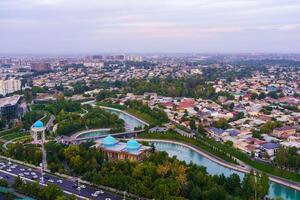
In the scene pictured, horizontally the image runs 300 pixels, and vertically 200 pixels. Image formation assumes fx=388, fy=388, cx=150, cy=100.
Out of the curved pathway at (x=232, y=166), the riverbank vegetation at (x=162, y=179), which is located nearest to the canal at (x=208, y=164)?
the curved pathway at (x=232, y=166)

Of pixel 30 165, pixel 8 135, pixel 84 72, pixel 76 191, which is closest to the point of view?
pixel 76 191

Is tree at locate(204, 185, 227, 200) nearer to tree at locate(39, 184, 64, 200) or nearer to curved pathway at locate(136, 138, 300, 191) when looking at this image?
curved pathway at locate(136, 138, 300, 191)

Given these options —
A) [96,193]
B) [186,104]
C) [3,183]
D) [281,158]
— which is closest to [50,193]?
[96,193]

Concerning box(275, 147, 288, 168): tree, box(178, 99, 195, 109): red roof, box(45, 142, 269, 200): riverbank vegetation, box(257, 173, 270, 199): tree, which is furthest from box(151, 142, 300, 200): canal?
box(178, 99, 195, 109): red roof

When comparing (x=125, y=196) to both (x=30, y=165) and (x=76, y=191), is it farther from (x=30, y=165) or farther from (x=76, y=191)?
(x=30, y=165)

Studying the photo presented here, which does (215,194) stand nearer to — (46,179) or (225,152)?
(46,179)

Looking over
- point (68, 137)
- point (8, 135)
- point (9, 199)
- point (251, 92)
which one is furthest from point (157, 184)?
point (251, 92)

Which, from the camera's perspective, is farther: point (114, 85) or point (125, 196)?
point (114, 85)
